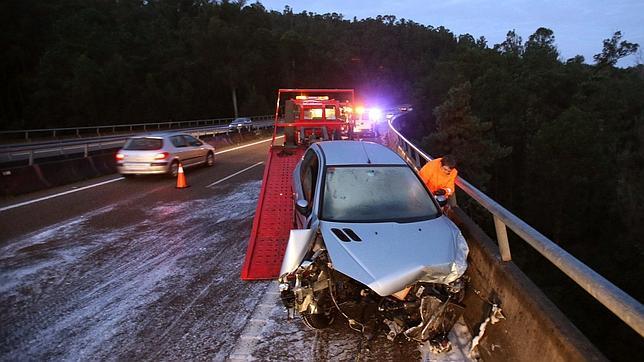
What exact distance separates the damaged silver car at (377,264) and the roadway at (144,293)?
38 cm

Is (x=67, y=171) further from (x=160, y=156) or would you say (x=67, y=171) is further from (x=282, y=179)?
(x=282, y=179)

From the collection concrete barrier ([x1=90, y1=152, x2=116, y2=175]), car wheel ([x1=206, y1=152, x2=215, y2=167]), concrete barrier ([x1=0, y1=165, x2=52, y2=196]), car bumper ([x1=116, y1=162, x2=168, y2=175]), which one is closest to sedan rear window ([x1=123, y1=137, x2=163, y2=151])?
car bumper ([x1=116, y1=162, x2=168, y2=175])

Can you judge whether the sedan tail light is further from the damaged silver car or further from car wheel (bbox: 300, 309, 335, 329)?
car wheel (bbox: 300, 309, 335, 329)

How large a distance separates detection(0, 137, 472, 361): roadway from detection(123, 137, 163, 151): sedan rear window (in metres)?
4.26

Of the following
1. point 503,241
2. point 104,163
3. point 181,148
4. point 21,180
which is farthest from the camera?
point 104,163

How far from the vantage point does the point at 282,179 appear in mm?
9438

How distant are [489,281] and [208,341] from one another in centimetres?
280

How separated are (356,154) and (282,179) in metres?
3.13

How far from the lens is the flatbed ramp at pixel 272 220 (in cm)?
661

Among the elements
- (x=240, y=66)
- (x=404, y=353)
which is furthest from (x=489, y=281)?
(x=240, y=66)

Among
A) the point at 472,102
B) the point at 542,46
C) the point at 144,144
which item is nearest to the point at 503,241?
the point at 144,144

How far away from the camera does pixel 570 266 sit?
10.5ft

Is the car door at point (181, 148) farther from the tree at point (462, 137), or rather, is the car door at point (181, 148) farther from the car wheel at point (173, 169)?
the tree at point (462, 137)

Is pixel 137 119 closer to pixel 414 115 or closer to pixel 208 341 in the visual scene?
pixel 414 115
